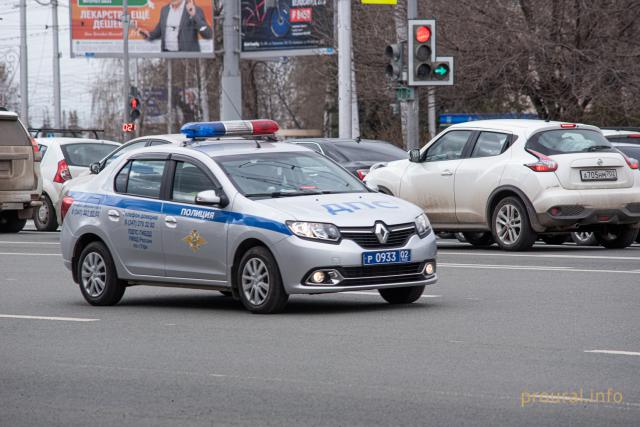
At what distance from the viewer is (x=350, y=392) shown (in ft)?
26.2

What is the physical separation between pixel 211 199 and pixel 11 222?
15610 mm

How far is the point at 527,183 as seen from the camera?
1814 centimetres

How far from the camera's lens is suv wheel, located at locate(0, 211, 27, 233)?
26953 mm

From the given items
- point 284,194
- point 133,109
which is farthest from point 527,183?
point 133,109

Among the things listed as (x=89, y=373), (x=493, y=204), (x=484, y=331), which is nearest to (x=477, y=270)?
(x=493, y=204)

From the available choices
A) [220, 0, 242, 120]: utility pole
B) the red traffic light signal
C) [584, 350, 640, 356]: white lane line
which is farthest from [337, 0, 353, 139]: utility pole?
[584, 350, 640, 356]: white lane line

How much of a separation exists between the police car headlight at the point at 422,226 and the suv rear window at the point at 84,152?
1456cm

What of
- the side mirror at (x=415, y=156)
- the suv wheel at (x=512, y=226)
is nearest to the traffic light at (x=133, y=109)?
the side mirror at (x=415, y=156)

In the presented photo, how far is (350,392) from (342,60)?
2662cm

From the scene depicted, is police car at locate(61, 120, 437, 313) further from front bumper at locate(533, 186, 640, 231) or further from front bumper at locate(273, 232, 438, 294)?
front bumper at locate(533, 186, 640, 231)

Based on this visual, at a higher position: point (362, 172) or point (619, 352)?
point (362, 172)

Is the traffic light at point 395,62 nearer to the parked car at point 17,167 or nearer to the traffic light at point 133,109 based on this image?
the parked car at point 17,167

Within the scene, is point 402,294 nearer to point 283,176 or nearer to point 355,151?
point 283,176

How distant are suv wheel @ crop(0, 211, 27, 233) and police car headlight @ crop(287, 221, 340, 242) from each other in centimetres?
1592
